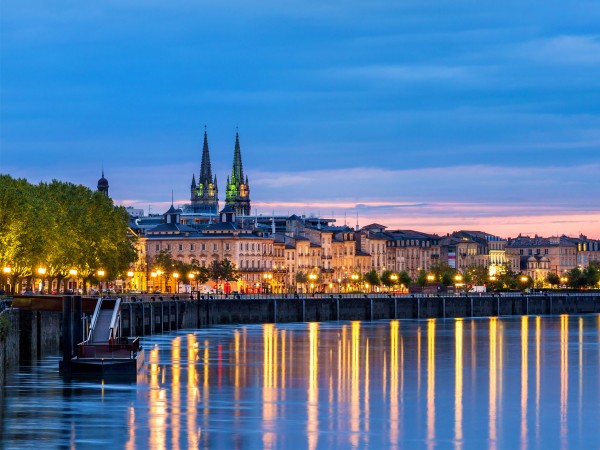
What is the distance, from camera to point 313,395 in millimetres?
63344

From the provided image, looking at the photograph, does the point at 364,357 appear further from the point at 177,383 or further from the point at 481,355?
the point at 177,383

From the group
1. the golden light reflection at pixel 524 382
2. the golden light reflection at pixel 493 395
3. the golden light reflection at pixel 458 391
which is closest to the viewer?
the golden light reflection at pixel 458 391

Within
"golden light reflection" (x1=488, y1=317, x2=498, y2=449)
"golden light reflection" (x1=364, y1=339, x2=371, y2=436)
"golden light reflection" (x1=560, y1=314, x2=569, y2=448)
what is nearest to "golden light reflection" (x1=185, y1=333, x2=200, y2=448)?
"golden light reflection" (x1=364, y1=339, x2=371, y2=436)

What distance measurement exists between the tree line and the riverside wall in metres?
6.36

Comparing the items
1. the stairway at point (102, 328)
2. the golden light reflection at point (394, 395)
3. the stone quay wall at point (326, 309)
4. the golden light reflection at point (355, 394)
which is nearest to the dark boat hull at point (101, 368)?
the stairway at point (102, 328)

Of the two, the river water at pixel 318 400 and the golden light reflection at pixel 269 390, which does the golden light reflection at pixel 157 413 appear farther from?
the golden light reflection at pixel 269 390

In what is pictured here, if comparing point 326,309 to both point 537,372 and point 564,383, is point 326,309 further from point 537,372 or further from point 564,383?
point 564,383

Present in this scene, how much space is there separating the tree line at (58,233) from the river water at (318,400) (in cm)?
993

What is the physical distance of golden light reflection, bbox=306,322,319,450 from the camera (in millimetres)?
49844

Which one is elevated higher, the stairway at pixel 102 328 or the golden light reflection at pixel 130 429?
the stairway at pixel 102 328

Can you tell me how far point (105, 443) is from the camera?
1849 inches

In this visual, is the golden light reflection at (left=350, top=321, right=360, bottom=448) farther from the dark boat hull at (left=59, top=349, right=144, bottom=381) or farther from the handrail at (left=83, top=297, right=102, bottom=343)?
the handrail at (left=83, top=297, right=102, bottom=343)

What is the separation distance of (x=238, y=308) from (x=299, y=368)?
68417 mm

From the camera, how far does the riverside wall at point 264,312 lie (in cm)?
7412
